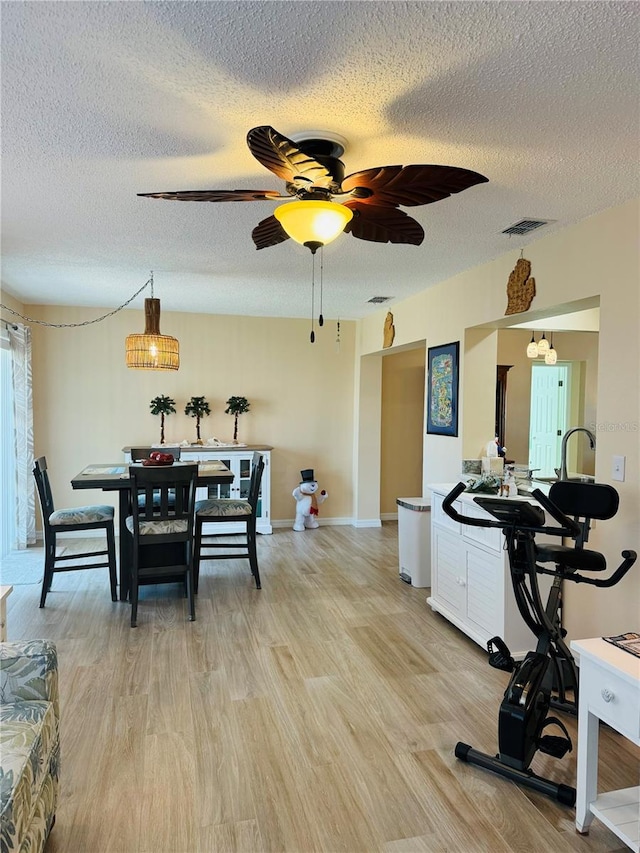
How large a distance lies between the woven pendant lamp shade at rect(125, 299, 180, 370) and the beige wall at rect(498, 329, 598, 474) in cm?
417

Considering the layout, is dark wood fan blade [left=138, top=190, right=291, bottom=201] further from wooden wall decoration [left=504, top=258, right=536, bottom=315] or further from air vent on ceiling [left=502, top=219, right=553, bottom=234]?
wooden wall decoration [left=504, top=258, right=536, bottom=315]

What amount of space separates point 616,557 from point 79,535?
524 cm

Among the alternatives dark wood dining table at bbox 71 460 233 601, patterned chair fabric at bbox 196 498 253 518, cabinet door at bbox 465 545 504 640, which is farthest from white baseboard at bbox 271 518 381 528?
cabinet door at bbox 465 545 504 640

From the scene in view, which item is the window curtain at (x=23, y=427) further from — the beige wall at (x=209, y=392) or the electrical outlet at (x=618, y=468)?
the electrical outlet at (x=618, y=468)

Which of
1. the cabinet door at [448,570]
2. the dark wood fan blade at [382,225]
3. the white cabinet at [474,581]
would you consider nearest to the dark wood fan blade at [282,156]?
the dark wood fan blade at [382,225]

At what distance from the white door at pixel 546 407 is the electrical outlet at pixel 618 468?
14.1ft

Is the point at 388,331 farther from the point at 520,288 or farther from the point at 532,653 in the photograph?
the point at 532,653

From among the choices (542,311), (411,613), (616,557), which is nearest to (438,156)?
(542,311)

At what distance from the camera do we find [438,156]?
7.14 ft

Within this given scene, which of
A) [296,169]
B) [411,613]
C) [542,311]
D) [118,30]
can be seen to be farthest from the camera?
[411,613]

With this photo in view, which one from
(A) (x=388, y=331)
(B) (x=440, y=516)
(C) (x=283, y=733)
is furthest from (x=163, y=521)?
(A) (x=388, y=331)

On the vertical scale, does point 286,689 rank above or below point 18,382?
below

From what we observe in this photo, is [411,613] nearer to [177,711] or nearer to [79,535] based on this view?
[177,711]

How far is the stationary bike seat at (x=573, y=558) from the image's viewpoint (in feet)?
6.99
